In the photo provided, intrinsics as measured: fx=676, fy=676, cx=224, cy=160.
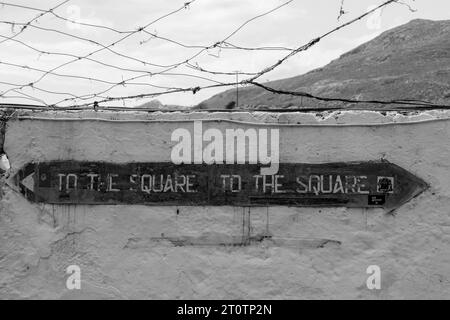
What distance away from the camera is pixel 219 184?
5066 mm

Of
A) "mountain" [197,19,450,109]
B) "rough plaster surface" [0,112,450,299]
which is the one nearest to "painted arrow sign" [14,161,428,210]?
"rough plaster surface" [0,112,450,299]

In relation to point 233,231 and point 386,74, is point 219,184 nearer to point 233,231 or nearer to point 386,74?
point 233,231

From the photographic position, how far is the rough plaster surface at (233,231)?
4926 mm

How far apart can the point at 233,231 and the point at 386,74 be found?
35.8 metres

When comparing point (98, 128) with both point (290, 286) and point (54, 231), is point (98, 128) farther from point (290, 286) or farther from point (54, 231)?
point (290, 286)

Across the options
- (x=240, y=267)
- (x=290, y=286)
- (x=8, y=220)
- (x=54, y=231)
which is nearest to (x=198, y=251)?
(x=240, y=267)

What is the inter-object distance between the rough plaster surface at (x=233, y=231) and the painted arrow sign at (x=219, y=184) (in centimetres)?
6

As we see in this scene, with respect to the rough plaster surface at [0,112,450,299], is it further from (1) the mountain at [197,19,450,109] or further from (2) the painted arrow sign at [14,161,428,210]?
(1) the mountain at [197,19,450,109]

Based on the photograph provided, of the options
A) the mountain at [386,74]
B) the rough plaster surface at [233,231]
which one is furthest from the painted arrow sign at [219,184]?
the mountain at [386,74]

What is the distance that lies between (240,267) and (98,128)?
1.51 meters

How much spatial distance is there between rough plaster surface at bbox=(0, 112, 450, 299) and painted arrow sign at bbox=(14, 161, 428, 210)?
0.06 meters

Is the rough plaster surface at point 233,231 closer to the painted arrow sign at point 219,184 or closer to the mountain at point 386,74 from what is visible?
the painted arrow sign at point 219,184

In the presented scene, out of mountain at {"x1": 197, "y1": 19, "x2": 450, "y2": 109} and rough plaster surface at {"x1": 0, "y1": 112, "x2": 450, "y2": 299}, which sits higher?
mountain at {"x1": 197, "y1": 19, "x2": 450, "y2": 109}

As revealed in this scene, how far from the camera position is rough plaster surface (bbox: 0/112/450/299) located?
4926 millimetres
